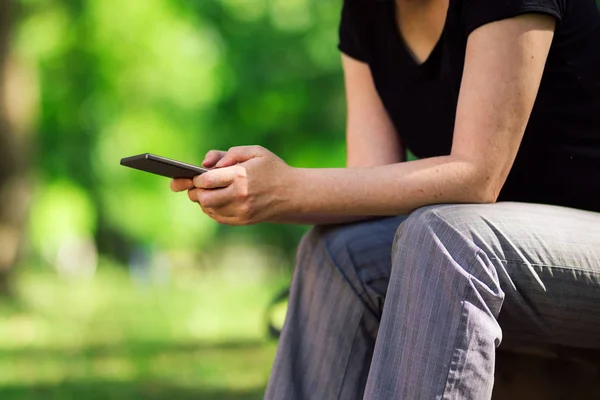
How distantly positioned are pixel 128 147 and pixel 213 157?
15579 millimetres

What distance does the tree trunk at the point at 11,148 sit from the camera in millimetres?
8977

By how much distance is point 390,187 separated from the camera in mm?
2084

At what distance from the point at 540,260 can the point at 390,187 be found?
33 cm

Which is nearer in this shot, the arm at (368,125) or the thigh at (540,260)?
the thigh at (540,260)

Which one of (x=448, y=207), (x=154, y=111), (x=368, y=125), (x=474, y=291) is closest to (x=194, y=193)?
(x=448, y=207)

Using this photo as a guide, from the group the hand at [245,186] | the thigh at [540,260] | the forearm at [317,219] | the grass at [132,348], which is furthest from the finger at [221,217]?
the grass at [132,348]

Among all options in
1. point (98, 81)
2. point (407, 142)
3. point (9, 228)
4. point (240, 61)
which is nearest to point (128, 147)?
point (98, 81)

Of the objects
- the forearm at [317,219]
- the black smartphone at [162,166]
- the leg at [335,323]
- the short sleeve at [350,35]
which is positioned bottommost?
the leg at [335,323]

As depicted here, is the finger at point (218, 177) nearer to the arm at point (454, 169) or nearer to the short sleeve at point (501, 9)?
the arm at point (454, 169)

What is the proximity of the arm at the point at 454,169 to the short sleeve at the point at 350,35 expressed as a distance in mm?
542

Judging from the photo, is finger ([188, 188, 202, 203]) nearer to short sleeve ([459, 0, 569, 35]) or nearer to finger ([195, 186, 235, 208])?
finger ([195, 186, 235, 208])

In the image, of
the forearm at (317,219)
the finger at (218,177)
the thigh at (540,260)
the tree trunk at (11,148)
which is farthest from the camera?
the tree trunk at (11,148)

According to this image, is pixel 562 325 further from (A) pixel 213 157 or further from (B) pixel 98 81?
(B) pixel 98 81

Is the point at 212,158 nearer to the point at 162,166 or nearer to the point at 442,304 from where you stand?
the point at 162,166
